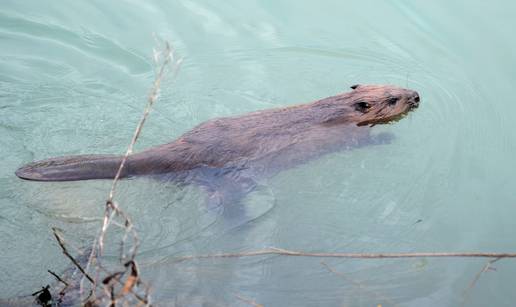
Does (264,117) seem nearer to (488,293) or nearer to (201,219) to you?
(201,219)

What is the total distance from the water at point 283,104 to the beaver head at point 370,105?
166 mm

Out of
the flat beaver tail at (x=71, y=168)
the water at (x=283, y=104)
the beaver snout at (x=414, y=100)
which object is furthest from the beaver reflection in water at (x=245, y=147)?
the beaver snout at (x=414, y=100)

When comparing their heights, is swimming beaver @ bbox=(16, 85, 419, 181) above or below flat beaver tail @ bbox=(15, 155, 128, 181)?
below

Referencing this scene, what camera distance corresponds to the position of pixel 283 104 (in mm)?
6121

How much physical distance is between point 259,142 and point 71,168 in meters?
1.54

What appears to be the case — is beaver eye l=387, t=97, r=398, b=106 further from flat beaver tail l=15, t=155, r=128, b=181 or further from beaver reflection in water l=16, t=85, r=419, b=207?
flat beaver tail l=15, t=155, r=128, b=181

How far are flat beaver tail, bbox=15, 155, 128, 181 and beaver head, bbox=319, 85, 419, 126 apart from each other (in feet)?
6.80

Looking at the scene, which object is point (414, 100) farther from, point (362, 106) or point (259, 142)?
point (259, 142)

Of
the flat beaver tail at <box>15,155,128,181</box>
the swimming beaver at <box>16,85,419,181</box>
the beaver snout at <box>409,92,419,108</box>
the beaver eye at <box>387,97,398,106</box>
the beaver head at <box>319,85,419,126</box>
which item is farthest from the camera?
the beaver snout at <box>409,92,419,108</box>

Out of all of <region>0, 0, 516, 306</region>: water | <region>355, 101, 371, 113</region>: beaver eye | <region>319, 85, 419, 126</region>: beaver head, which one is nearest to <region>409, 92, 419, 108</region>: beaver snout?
<region>319, 85, 419, 126</region>: beaver head

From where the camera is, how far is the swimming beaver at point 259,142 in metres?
4.03

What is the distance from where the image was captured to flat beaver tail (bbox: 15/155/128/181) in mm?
3871

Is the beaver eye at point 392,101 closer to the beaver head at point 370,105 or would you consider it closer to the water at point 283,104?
the beaver head at point 370,105

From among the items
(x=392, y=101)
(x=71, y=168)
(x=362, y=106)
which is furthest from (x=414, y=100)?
(x=71, y=168)
